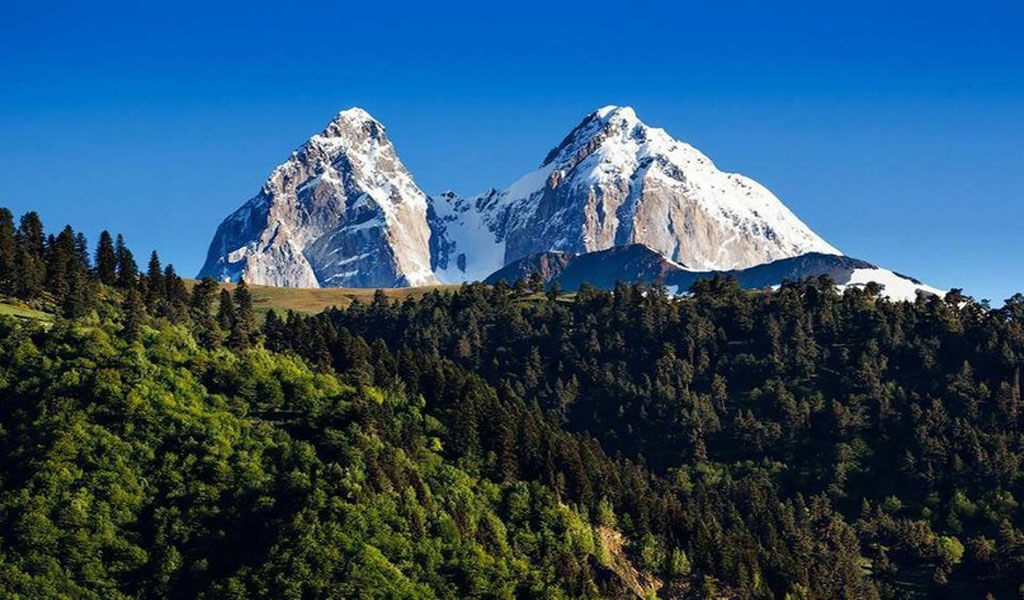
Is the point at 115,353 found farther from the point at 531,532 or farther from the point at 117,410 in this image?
the point at 531,532

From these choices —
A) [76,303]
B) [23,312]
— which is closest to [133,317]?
[76,303]

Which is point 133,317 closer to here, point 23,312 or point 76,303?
point 76,303

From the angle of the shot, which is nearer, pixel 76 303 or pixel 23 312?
pixel 76 303

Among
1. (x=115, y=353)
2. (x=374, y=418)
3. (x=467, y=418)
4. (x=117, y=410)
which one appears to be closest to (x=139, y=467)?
(x=117, y=410)

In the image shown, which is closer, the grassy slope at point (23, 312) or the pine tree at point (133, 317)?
the pine tree at point (133, 317)

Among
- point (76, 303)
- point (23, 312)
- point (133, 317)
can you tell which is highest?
point (76, 303)

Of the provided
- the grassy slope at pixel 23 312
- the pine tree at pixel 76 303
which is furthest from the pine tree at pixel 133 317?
the grassy slope at pixel 23 312

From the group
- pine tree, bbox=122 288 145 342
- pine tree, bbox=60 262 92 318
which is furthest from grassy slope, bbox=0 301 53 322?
pine tree, bbox=122 288 145 342

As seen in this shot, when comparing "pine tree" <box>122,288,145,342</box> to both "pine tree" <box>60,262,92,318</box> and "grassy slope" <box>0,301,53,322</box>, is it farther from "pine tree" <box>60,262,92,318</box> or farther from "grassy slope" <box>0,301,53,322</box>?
"grassy slope" <box>0,301,53,322</box>

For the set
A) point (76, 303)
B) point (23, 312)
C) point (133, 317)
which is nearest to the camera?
point (133, 317)

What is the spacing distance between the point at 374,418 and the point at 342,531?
28.2 metres

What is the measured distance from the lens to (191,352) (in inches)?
7392

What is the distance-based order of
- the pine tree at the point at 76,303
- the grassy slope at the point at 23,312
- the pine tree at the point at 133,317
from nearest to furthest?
1. the pine tree at the point at 133,317
2. the grassy slope at the point at 23,312
3. the pine tree at the point at 76,303

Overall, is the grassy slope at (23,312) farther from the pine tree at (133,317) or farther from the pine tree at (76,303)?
the pine tree at (133,317)
